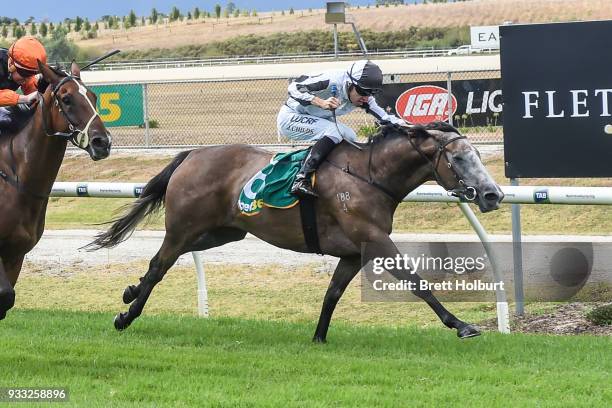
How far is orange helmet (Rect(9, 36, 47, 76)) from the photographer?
6.95 meters

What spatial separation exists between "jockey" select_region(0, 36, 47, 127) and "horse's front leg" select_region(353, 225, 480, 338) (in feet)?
7.75

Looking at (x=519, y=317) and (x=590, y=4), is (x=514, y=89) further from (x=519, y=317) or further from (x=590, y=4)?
(x=590, y=4)

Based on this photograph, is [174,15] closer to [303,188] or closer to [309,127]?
[309,127]

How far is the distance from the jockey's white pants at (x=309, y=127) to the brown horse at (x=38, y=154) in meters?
1.76

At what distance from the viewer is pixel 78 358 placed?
6.71 metres

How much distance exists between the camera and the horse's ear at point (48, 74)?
22.2 feet

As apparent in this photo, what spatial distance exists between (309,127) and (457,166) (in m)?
1.29

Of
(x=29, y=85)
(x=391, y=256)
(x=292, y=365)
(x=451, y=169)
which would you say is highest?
(x=29, y=85)

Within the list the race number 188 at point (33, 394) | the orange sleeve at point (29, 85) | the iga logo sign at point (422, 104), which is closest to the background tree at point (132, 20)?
the iga logo sign at point (422, 104)

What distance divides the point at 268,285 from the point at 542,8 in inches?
2706

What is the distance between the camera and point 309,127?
790 cm

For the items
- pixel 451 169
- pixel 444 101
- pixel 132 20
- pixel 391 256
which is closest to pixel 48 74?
pixel 391 256

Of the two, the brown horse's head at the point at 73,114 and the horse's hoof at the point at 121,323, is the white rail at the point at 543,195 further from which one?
the brown horse's head at the point at 73,114

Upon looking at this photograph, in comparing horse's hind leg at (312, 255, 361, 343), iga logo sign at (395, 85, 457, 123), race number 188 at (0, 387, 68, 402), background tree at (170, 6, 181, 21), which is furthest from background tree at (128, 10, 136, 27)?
race number 188 at (0, 387, 68, 402)
